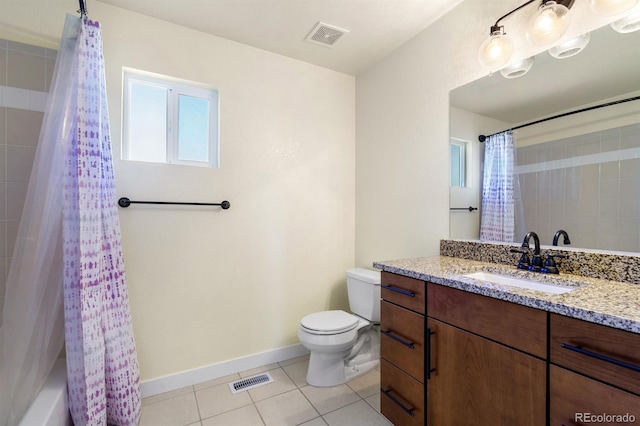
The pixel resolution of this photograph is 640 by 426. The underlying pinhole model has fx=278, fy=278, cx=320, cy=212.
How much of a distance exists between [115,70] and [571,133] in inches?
97.7

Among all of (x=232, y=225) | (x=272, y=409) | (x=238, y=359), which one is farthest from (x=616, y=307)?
(x=238, y=359)

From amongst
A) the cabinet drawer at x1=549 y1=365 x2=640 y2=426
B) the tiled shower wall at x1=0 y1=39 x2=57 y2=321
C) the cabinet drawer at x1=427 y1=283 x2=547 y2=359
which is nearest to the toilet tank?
the cabinet drawer at x1=427 y1=283 x2=547 y2=359

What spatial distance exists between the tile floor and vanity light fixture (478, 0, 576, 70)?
2.03 metres

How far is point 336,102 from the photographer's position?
246 cm

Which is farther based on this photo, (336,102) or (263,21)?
(336,102)

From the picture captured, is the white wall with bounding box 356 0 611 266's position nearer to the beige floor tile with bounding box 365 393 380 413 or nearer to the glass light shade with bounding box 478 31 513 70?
the glass light shade with bounding box 478 31 513 70

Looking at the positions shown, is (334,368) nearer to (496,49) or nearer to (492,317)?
(492,317)

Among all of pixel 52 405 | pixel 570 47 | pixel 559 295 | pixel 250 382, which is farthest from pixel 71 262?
pixel 570 47

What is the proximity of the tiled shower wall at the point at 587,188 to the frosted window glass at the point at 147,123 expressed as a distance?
2.22m

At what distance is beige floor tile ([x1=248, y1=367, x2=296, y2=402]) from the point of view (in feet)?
5.80

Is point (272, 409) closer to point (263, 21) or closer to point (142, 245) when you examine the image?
point (142, 245)

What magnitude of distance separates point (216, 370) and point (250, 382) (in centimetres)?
27

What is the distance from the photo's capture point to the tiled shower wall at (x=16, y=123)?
1.48 metres

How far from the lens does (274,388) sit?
184 centimetres
